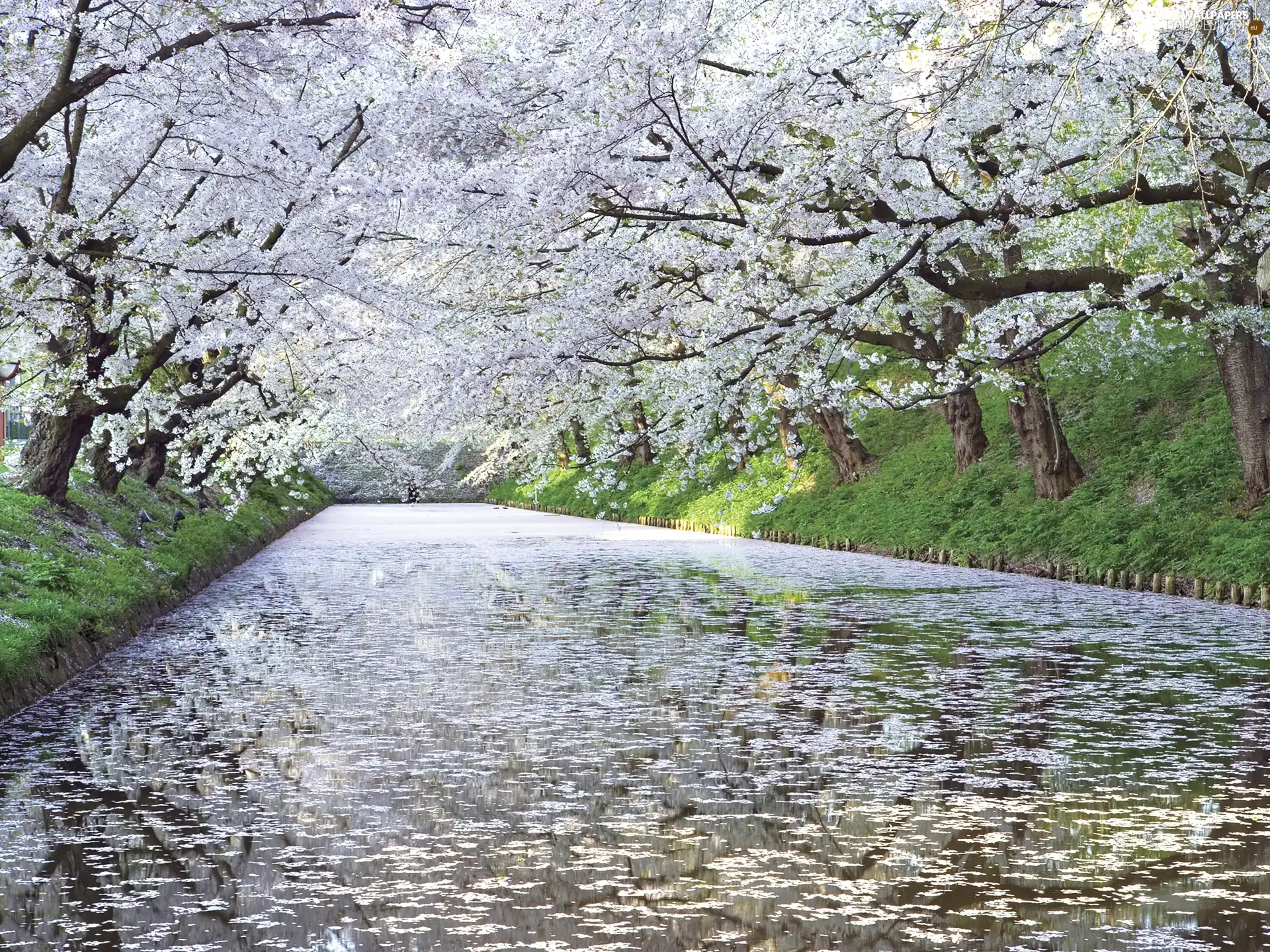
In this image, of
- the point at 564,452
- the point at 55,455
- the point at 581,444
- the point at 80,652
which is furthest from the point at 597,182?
the point at 564,452

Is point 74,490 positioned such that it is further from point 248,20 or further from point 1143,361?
point 1143,361

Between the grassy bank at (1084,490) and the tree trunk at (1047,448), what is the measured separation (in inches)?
16.1

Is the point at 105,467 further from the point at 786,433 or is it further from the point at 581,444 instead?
the point at 581,444

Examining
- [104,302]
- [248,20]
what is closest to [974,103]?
[248,20]

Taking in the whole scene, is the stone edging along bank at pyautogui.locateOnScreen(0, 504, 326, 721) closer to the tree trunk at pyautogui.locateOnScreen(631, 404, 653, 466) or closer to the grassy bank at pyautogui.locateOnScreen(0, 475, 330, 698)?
the grassy bank at pyautogui.locateOnScreen(0, 475, 330, 698)

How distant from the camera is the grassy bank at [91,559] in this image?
47.2ft

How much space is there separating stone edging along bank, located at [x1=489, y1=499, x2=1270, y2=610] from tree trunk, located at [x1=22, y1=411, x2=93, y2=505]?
1558cm

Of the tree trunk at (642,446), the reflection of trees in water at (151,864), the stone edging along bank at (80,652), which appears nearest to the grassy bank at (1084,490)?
the stone edging along bank at (80,652)

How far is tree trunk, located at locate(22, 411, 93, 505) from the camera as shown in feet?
77.8

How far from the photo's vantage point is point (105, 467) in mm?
30578

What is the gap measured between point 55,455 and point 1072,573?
53.4 feet

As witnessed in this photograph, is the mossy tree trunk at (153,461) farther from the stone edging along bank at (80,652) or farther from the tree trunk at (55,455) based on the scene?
the tree trunk at (55,455)

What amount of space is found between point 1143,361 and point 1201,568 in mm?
10782

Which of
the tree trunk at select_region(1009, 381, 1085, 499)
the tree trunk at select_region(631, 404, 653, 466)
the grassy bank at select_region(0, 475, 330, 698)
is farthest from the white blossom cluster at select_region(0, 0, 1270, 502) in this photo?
the tree trunk at select_region(631, 404, 653, 466)
